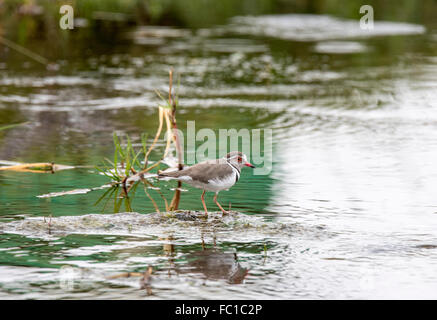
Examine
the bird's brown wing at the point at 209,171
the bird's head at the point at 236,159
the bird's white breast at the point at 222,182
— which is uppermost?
the bird's head at the point at 236,159

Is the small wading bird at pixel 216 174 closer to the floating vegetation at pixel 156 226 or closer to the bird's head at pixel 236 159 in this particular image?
the bird's head at pixel 236 159

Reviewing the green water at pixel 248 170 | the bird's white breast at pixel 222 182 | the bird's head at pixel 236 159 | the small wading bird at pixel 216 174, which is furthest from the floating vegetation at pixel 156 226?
the bird's head at pixel 236 159

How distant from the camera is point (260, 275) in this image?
635 cm

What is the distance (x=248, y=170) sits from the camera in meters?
10.1

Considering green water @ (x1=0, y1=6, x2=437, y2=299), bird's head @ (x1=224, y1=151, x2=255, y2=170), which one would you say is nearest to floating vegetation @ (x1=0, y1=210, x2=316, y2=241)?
green water @ (x1=0, y1=6, x2=437, y2=299)

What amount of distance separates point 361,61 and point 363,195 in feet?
33.8

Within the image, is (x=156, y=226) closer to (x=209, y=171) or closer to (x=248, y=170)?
(x=209, y=171)

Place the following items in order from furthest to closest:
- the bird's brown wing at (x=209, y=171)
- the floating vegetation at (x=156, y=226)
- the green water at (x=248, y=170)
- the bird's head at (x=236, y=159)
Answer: the bird's head at (x=236, y=159), the bird's brown wing at (x=209, y=171), the floating vegetation at (x=156, y=226), the green water at (x=248, y=170)

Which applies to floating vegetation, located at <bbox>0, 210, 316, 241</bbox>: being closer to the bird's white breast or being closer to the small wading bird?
the small wading bird

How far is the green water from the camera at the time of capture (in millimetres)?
6355

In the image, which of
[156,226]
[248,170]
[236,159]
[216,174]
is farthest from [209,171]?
[248,170]

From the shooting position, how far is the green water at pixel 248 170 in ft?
20.9

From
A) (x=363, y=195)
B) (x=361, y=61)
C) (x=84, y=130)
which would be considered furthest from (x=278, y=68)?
(x=363, y=195)

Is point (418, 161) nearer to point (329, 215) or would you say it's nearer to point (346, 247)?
point (329, 215)
